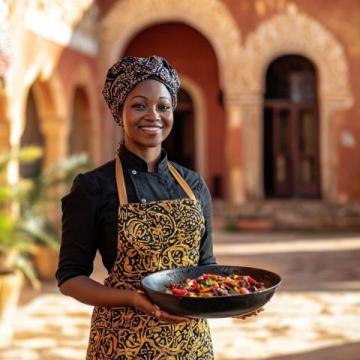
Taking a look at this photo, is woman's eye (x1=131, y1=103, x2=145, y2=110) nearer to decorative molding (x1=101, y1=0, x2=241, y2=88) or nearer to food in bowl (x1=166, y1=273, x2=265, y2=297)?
food in bowl (x1=166, y1=273, x2=265, y2=297)

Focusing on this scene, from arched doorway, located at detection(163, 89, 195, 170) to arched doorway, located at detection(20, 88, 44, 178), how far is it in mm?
3997

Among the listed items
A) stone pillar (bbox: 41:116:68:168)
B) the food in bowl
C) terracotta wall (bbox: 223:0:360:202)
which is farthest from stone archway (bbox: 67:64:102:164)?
the food in bowl

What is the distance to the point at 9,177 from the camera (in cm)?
791

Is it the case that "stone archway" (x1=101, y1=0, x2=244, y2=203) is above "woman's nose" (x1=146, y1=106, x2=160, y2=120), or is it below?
above

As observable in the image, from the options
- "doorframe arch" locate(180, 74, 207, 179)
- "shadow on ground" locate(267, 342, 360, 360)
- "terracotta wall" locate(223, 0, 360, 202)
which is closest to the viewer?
"shadow on ground" locate(267, 342, 360, 360)

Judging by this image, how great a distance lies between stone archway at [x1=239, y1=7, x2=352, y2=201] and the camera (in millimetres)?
13164

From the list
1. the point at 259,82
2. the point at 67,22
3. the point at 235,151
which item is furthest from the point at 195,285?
the point at 259,82

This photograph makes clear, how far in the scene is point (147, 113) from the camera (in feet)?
6.31

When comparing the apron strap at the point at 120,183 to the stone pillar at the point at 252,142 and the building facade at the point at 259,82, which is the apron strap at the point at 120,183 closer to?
the building facade at the point at 259,82

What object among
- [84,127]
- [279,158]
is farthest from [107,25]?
[279,158]

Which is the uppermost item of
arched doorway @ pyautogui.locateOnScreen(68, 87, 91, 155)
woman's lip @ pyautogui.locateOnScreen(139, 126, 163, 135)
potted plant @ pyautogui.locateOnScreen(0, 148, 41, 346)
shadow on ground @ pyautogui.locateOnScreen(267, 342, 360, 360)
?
arched doorway @ pyautogui.locateOnScreen(68, 87, 91, 155)

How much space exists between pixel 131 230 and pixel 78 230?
0.15m

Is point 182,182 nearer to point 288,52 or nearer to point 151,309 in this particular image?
point 151,309

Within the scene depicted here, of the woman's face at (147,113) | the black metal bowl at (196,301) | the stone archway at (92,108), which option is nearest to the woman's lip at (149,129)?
the woman's face at (147,113)
